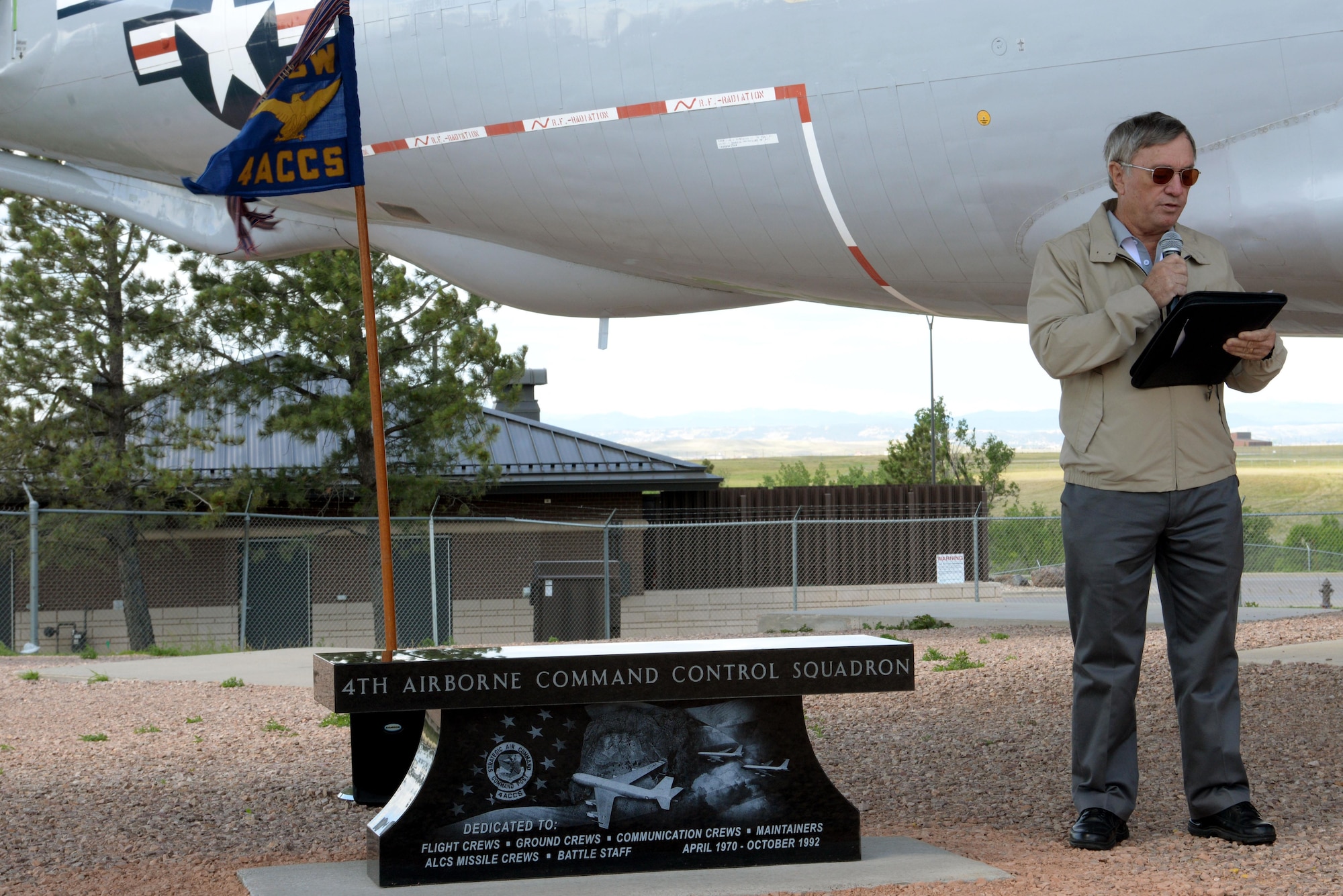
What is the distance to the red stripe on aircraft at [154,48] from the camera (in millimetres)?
4922

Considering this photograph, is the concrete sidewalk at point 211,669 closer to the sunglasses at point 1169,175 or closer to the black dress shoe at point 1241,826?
the black dress shoe at point 1241,826

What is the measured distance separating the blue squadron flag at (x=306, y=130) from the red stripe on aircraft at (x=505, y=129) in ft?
1.62

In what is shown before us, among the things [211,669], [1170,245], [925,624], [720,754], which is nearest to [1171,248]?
[1170,245]

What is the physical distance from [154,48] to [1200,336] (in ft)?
13.5

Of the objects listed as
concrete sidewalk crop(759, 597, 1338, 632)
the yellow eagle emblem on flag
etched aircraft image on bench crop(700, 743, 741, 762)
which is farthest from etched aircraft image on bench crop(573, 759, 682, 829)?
concrete sidewalk crop(759, 597, 1338, 632)

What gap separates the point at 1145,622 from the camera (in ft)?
11.1

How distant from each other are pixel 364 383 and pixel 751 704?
580 inches

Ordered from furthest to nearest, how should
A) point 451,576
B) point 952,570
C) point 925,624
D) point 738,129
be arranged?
point 952,570
point 451,576
point 925,624
point 738,129

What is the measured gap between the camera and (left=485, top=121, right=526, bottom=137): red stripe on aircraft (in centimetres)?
451

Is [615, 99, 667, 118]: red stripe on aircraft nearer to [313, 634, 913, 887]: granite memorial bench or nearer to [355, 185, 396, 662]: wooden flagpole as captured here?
[355, 185, 396, 662]: wooden flagpole

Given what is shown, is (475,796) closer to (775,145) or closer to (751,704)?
(751,704)

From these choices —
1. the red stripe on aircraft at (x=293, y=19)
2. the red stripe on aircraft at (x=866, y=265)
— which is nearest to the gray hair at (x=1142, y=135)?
the red stripe on aircraft at (x=866, y=265)

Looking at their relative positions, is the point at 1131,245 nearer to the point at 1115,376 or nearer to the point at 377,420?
the point at 1115,376

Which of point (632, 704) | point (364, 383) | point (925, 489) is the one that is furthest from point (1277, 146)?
point (925, 489)
